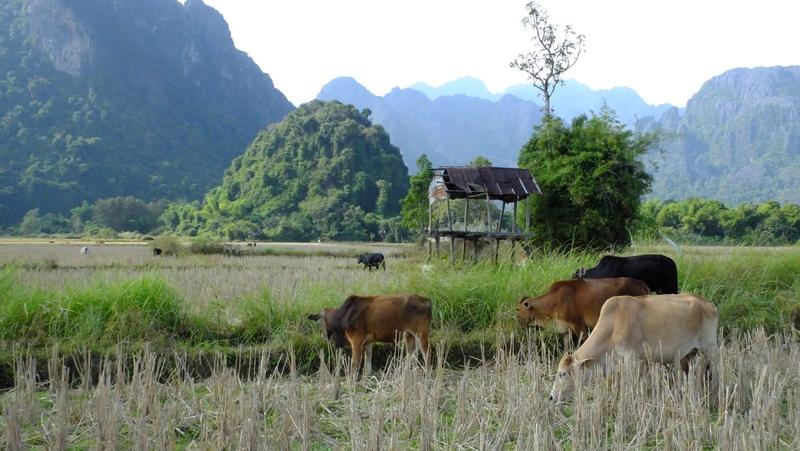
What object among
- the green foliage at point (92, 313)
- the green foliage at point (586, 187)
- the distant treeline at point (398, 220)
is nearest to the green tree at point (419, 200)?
the green foliage at point (586, 187)

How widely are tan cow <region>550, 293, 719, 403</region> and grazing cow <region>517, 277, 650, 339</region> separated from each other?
148 cm

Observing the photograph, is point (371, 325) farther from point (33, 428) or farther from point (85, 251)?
point (85, 251)

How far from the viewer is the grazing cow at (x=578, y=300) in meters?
7.18

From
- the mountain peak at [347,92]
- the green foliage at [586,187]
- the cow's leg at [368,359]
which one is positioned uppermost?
the mountain peak at [347,92]

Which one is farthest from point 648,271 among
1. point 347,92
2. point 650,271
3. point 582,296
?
point 347,92

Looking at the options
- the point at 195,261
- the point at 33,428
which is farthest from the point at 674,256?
the point at 195,261

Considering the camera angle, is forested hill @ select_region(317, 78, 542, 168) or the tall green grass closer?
the tall green grass

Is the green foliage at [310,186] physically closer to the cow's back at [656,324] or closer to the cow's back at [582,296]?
the cow's back at [582,296]

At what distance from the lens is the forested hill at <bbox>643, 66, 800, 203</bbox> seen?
8744 centimetres

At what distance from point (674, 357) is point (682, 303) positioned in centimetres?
44

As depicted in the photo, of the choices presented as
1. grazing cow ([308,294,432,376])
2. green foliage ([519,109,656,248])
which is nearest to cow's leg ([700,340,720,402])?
grazing cow ([308,294,432,376])

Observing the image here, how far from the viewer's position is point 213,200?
2249 inches

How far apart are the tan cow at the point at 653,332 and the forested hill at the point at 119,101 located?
56.2 metres

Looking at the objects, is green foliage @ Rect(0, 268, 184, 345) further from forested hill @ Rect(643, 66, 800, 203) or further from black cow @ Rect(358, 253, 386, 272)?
forested hill @ Rect(643, 66, 800, 203)
